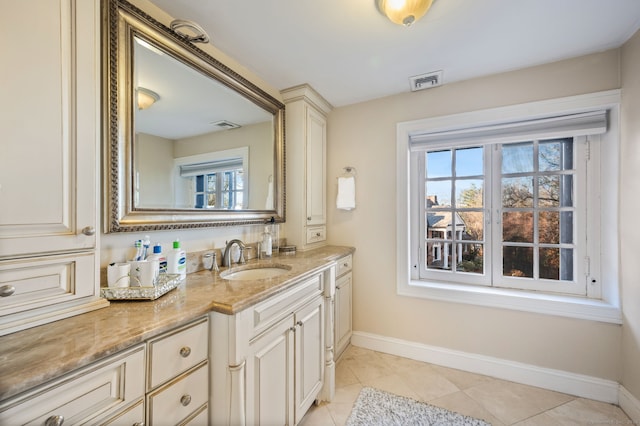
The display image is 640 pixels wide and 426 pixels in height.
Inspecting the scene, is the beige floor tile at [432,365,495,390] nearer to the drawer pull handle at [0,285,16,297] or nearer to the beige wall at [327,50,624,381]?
the beige wall at [327,50,624,381]

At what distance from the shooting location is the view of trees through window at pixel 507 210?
1896mm

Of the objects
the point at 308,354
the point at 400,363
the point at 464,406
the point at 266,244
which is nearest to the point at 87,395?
the point at 308,354

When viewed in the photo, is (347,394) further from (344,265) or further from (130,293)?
(130,293)

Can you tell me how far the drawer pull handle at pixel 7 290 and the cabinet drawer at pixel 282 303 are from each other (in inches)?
27.8

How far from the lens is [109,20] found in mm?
1069

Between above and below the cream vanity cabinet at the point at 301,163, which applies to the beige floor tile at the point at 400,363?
below

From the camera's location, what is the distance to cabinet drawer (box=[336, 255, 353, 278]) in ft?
6.77

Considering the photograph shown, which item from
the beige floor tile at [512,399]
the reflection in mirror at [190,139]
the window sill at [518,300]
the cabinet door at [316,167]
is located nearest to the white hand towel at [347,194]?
the cabinet door at [316,167]

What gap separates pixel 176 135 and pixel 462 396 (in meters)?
2.40

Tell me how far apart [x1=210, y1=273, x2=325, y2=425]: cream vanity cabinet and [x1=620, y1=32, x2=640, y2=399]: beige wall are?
6.01ft

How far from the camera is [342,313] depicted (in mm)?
2135

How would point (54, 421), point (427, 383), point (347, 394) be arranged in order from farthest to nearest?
point (427, 383), point (347, 394), point (54, 421)

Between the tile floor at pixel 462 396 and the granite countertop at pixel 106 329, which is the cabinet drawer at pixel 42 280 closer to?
the granite countertop at pixel 106 329

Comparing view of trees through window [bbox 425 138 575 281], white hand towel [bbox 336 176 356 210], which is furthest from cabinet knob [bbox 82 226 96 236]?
view of trees through window [bbox 425 138 575 281]
